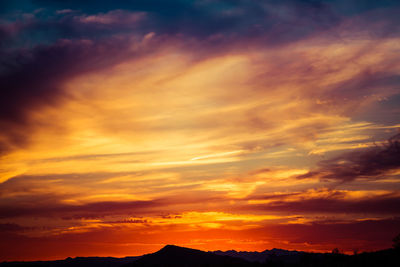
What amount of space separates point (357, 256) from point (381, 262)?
28.8 meters

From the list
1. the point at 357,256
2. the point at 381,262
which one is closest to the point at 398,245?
the point at 357,256

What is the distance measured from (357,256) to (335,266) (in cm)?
1772

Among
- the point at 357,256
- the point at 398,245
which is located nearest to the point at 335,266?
the point at 357,256

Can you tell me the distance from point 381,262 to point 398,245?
34.0 m

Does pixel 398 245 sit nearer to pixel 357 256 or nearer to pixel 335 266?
pixel 357 256

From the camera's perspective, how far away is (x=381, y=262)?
17175cm

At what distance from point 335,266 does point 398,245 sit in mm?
36506

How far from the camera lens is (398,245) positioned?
652 feet

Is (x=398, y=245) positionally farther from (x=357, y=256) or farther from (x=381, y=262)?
(x=381, y=262)

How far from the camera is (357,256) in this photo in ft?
656

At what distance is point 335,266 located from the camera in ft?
623

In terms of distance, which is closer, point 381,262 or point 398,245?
point 381,262

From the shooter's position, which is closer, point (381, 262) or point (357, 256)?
point (381, 262)

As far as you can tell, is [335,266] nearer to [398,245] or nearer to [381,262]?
[381,262]
